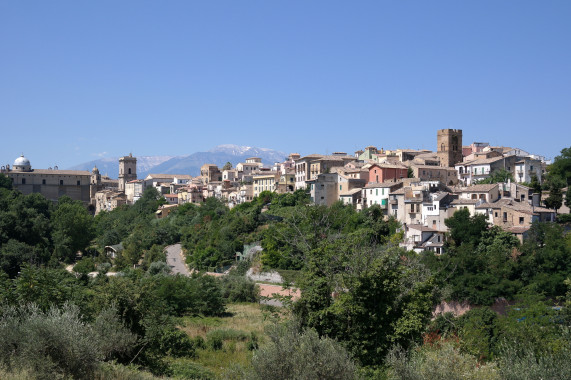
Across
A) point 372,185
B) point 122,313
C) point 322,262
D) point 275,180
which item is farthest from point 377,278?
point 275,180

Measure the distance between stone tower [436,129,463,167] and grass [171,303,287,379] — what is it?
1242 inches

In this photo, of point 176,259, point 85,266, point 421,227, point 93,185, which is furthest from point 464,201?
point 93,185

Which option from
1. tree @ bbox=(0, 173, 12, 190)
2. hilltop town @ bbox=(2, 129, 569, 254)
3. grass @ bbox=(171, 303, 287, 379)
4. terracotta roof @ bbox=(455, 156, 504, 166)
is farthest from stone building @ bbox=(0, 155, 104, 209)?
grass @ bbox=(171, 303, 287, 379)

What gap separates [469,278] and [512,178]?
61.8 ft

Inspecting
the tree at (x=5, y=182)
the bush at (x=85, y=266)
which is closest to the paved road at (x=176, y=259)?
the bush at (x=85, y=266)

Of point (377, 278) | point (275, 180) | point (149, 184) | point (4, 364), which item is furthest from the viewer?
point (149, 184)

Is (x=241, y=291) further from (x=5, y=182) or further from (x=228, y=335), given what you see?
(x=5, y=182)

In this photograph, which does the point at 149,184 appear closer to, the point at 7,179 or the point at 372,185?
the point at 7,179

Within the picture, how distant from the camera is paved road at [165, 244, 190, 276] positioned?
4916 cm

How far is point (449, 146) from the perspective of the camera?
61.1m

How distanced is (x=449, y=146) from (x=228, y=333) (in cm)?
4091

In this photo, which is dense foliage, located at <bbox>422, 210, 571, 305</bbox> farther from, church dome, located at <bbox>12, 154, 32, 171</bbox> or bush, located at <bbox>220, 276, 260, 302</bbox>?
church dome, located at <bbox>12, 154, 32, 171</bbox>

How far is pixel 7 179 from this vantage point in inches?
3573

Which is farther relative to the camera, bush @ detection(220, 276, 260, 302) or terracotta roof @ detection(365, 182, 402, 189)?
terracotta roof @ detection(365, 182, 402, 189)
